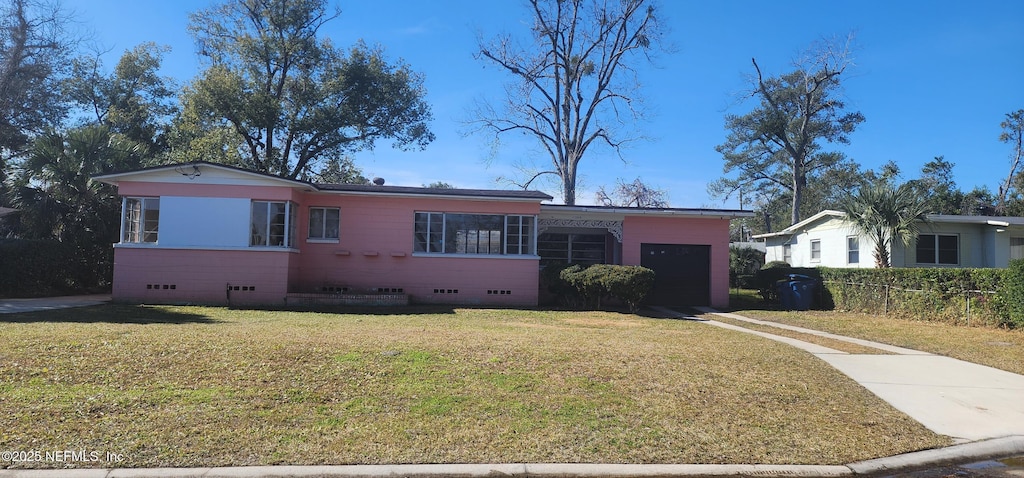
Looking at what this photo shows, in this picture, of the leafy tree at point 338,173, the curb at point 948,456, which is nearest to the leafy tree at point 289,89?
the leafy tree at point 338,173

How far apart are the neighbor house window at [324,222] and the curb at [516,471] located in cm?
1331

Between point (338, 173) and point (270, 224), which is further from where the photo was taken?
point (338, 173)

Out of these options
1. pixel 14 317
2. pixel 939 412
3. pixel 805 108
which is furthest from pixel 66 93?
pixel 805 108

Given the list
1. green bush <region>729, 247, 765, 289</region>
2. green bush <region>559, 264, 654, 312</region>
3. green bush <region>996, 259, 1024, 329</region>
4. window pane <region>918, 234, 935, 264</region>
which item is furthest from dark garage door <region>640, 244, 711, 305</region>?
green bush <region>729, 247, 765, 289</region>

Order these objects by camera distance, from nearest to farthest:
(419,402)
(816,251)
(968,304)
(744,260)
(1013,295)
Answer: (419,402)
(1013,295)
(968,304)
(816,251)
(744,260)

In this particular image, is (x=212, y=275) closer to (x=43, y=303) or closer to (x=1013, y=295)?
(x=43, y=303)

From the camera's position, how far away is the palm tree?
18938mm

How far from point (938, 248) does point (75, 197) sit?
1133 inches

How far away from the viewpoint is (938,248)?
21188 mm

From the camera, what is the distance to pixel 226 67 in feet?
83.0

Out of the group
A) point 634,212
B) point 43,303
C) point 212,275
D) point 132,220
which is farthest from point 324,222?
point 634,212

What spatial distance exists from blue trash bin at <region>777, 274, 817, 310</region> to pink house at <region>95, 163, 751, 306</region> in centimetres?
173

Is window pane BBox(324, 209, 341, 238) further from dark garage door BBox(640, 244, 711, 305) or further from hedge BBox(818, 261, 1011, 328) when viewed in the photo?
hedge BBox(818, 261, 1011, 328)

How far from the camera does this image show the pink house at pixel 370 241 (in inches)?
602
